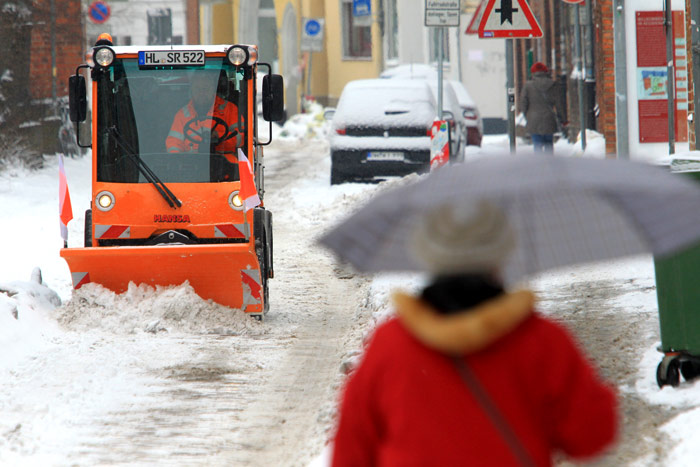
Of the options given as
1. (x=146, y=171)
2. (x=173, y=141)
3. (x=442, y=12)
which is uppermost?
(x=442, y=12)

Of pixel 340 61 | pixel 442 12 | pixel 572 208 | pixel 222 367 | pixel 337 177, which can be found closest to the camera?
pixel 572 208

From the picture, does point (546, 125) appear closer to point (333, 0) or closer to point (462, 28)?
point (462, 28)

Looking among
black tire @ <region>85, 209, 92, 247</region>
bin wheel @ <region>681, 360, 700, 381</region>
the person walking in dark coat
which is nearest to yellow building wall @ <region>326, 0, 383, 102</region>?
the person walking in dark coat

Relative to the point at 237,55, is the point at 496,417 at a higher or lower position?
lower

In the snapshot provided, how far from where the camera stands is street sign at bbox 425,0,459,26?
552 inches

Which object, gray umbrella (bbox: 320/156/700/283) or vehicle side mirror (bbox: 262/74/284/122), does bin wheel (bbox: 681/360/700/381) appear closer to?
gray umbrella (bbox: 320/156/700/283)

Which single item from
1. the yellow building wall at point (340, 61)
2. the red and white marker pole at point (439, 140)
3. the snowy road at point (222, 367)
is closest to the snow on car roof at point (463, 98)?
the red and white marker pole at point (439, 140)

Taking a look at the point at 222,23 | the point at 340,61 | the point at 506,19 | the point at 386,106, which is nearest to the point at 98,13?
the point at 386,106

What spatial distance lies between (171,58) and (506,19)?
453 cm

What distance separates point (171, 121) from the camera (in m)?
9.89

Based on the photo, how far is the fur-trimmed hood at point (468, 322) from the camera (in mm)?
2441

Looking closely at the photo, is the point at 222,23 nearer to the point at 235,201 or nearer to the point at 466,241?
the point at 235,201

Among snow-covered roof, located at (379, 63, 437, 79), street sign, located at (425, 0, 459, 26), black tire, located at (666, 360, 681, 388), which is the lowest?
black tire, located at (666, 360, 681, 388)

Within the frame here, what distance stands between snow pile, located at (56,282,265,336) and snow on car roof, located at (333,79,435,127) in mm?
10186
